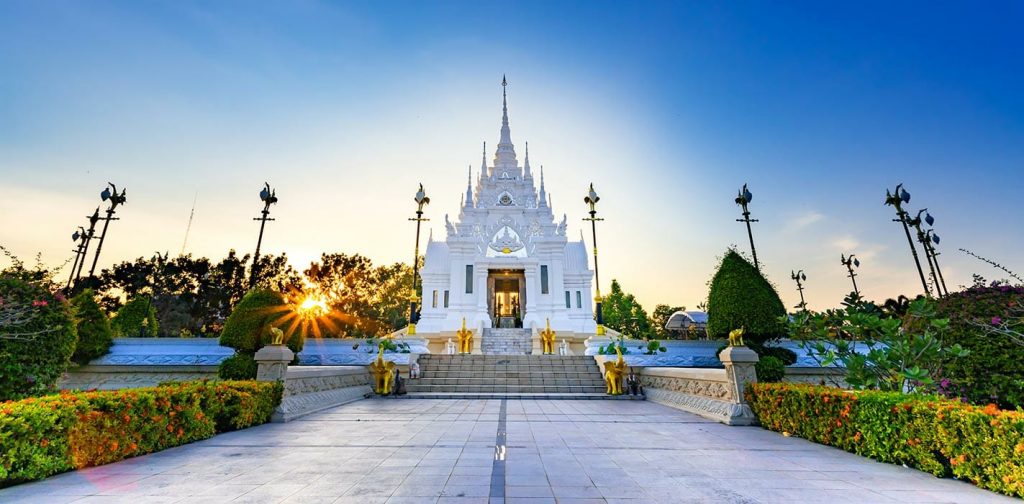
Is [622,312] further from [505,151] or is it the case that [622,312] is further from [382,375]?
[382,375]

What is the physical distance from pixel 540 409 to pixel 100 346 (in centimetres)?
1611

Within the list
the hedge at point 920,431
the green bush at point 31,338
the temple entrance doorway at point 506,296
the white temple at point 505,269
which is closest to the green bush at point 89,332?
the green bush at point 31,338

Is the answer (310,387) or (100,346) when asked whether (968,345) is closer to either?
(310,387)

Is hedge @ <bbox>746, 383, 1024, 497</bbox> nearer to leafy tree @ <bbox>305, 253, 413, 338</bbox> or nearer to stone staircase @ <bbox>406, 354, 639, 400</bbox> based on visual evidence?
stone staircase @ <bbox>406, 354, 639, 400</bbox>

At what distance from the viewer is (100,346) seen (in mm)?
15172

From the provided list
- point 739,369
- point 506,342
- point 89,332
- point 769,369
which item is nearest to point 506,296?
point 506,342

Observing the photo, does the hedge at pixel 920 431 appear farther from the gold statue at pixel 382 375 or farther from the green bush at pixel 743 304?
the gold statue at pixel 382 375

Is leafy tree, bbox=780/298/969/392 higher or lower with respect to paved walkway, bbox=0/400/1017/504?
higher

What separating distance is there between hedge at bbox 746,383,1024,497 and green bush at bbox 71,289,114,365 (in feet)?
69.2

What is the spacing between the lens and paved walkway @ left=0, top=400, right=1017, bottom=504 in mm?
4090

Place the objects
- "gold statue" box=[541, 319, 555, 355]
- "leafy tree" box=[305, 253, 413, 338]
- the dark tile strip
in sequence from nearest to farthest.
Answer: the dark tile strip
"gold statue" box=[541, 319, 555, 355]
"leafy tree" box=[305, 253, 413, 338]

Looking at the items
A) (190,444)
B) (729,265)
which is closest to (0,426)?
(190,444)

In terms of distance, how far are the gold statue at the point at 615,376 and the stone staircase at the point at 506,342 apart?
8717 millimetres

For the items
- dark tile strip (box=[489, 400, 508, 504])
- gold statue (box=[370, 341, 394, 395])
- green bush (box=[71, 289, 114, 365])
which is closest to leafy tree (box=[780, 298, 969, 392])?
dark tile strip (box=[489, 400, 508, 504])
